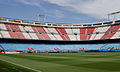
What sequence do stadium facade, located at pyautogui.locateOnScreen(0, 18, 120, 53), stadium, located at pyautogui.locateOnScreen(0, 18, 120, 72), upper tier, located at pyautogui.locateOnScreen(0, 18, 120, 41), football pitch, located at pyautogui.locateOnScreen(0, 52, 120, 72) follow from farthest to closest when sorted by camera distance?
upper tier, located at pyautogui.locateOnScreen(0, 18, 120, 41), stadium facade, located at pyautogui.locateOnScreen(0, 18, 120, 53), stadium, located at pyautogui.locateOnScreen(0, 18, 120, 72), football pitch, located at pyautogui.locateOnScreen(0, 52, 120, 72)

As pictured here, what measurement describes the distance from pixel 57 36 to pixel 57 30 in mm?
8164

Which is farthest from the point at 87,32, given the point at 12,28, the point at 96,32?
the point at 12,28

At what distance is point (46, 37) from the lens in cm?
8469

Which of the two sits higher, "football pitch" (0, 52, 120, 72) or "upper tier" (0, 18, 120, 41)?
"upper tier" (0, 18, 120, 41)

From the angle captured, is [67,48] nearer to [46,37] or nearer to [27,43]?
[46,37]

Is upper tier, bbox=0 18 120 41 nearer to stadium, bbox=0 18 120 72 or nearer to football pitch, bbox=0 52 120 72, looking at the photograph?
stadium, bbox=0 18 120 72

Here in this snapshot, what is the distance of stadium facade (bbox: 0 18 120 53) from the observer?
74625mm

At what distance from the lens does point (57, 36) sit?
293 ft

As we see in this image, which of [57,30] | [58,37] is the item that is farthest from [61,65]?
→ [57,30]

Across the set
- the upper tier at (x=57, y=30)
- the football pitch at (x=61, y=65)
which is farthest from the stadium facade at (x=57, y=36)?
the football pitch at (x=61, y=65)

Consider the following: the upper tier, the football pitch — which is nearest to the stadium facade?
the upper tier

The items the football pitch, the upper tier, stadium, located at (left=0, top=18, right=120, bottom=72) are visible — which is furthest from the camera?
the upper tier

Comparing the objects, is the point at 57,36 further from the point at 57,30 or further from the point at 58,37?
the point at 57,30

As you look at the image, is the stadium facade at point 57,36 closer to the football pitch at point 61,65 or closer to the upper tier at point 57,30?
the upper tier at point 57,30
